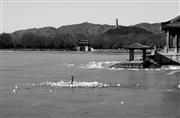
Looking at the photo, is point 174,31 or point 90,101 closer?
point 90,101

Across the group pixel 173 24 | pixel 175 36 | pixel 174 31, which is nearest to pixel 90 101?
pixel 175 36

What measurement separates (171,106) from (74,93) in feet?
21.3

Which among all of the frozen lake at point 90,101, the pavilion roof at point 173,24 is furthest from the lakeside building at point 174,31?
the frozen lake at point 90,101

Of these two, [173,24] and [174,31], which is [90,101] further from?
[174,31]

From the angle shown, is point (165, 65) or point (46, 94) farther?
point (165, 65)

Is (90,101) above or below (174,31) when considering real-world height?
below

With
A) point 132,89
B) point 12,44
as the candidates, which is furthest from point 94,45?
point 132,89

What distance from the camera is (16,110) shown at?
17125 mm

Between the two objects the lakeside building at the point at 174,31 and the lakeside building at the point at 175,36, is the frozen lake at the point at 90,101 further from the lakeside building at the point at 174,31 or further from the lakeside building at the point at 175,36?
the lakeside building at the point at 174,31

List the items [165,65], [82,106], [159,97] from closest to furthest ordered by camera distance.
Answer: [82,106] < [159,97] < [165,65]

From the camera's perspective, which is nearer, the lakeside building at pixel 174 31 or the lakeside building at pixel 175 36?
the lakeside building at pixel 175 36

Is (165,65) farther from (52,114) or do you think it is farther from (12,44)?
(12,44)

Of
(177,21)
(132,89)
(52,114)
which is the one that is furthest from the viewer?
(177,21)

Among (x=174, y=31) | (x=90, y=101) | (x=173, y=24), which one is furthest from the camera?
(x=174, y=31)
